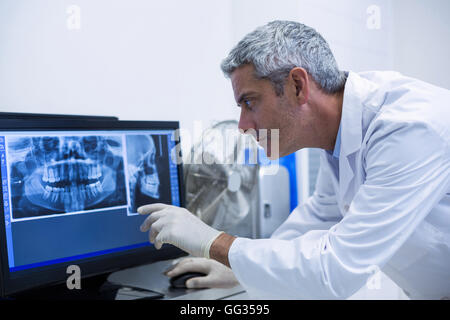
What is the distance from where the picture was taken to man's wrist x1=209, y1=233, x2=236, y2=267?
38.2 inches

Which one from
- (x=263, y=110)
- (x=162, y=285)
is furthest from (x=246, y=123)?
(x=162, y=285)

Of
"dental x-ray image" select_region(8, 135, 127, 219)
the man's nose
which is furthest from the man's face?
"dental x-ray image" select_region(8, 135, 127, 219)

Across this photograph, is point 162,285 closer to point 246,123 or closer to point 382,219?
point 246,123

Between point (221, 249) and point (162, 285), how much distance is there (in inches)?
14.6

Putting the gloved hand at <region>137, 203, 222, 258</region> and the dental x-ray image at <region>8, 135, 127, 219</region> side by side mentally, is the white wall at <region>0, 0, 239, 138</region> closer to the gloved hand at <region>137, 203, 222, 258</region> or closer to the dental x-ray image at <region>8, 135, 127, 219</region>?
the dental x-ray image at <region>8, 135, 127, 219</region>

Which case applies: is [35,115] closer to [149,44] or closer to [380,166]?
[149,44]

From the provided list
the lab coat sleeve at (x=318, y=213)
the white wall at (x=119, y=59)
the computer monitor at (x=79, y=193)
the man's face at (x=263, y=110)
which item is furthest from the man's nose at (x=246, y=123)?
the white wall at (x=119, y=59)

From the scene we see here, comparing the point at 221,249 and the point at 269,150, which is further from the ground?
the point at 269,150

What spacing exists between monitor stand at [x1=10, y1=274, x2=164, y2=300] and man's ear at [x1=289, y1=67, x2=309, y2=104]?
669mm

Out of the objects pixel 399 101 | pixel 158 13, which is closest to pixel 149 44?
pixel 158 13

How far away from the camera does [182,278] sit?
1.23 metres

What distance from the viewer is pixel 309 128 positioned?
1.18 metres

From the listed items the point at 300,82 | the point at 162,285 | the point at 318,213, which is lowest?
the point at 162,285

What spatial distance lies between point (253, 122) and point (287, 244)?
0.36 meters
